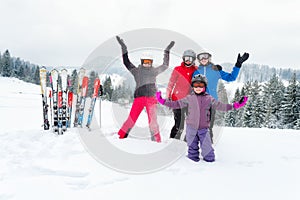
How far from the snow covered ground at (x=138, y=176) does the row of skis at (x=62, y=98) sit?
1.29m

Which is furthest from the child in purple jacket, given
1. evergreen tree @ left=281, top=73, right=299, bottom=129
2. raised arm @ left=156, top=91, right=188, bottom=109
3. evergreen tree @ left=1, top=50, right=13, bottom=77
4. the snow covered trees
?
evergreen tree @ left=1, top=50, right=13, bottom=77

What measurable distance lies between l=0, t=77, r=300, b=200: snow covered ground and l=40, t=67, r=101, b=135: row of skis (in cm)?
129

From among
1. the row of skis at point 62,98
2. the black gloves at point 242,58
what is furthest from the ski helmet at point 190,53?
the row of skis at point 62,98

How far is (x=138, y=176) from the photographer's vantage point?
2.96 m

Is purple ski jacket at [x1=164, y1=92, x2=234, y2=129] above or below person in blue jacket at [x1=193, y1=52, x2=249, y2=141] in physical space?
below

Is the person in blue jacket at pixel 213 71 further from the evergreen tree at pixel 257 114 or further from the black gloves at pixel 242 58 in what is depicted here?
the evergreen tree at pixel 257 114

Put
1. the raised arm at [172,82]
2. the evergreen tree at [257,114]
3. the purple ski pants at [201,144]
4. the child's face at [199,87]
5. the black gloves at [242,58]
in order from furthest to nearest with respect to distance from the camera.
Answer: the evergreen tree at [257,114] < the raised arm at [172,82] < the black gloves at [242,58] < the child's face at [199,87] < the purple ski pants at [201,144]

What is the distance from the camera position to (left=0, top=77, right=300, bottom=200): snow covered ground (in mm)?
2461

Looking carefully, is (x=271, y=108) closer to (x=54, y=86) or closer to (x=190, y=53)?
(x=190, y=53)

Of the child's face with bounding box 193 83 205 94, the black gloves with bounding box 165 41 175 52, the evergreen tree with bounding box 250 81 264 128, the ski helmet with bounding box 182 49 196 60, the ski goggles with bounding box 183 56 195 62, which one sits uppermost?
the black gloves with bounding box 165 41 175 52

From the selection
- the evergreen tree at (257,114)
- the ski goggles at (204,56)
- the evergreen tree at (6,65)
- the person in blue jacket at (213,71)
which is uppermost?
the evergreen tree at (6,65)

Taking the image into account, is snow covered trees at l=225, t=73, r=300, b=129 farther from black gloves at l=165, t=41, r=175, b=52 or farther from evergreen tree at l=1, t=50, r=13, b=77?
evergreen tree at l=1, t=50, r=13, b=77

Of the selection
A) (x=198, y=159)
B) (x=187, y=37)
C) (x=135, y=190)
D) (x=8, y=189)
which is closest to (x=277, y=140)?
(x=198, y=159)

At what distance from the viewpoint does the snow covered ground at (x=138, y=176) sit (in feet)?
8.07
